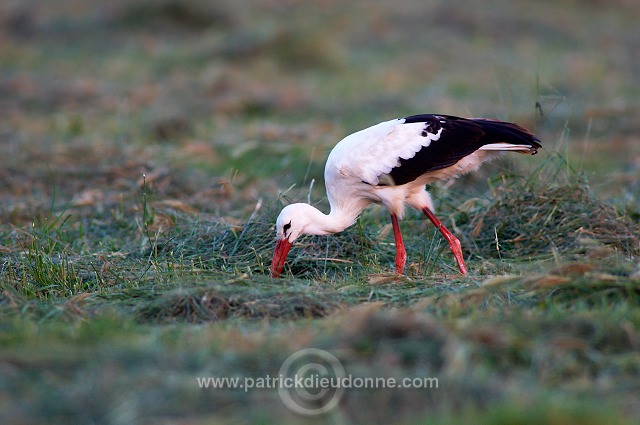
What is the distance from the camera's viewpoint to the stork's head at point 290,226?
535cm

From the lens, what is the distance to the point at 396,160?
5.48 metres

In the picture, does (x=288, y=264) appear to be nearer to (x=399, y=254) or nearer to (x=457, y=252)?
(x=399, y=254)

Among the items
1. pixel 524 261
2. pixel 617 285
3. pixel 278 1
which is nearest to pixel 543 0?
pixel 278 1

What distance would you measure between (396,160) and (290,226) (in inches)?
30.2

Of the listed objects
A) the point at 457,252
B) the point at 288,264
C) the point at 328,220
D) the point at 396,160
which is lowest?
the point at 288,264

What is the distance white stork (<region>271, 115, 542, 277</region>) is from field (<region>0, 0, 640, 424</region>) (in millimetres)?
225

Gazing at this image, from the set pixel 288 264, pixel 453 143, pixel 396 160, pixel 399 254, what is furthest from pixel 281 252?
pixel 453 143

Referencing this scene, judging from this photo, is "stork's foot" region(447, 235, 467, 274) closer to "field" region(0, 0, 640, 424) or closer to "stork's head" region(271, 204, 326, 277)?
"field" region(0, 0, 640, 424)

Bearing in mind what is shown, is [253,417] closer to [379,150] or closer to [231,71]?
[379,150]

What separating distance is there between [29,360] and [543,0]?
1922cm

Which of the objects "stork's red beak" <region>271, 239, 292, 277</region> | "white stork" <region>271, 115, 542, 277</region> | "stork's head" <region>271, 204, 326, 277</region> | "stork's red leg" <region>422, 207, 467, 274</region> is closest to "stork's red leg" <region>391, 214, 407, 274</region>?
"white stork" <region>271, 115, 542, 277</region>

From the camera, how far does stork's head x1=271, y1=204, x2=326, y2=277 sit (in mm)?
5352

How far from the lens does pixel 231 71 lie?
45.9 ft

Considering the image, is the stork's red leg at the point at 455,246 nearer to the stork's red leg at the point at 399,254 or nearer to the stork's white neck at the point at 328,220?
the stork's red leg at the point at 399,254
